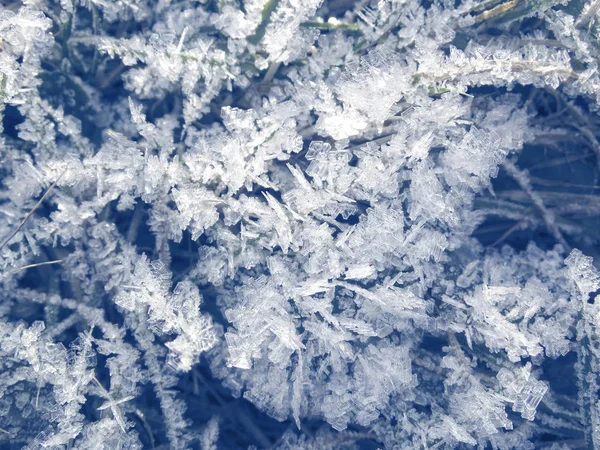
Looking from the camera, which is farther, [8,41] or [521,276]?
[521,276]

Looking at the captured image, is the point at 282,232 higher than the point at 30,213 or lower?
higher

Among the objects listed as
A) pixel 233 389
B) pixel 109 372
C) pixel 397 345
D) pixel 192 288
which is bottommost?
pixel 109 372

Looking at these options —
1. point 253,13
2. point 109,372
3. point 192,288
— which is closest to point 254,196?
point 192,288

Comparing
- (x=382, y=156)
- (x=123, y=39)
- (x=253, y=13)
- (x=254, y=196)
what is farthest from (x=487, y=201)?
(x=123, y=39)

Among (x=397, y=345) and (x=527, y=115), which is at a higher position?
(x=527, y=115)

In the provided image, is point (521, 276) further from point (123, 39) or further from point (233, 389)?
point (123, 39)

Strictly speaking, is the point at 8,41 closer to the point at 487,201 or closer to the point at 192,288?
the point at 192,288
